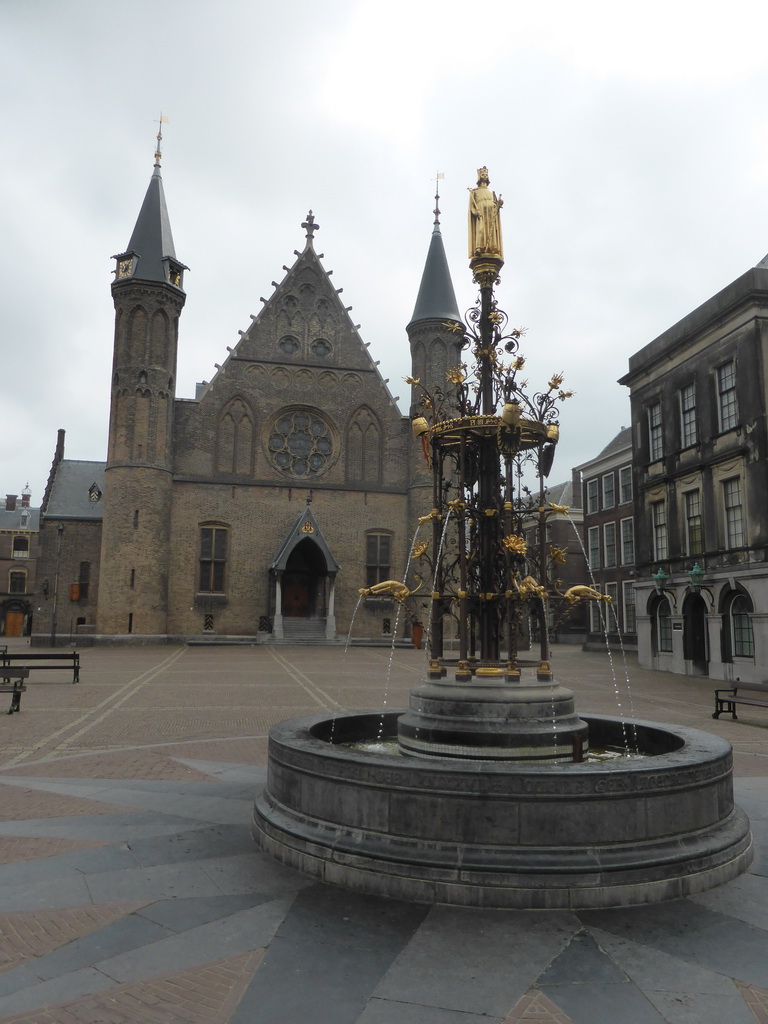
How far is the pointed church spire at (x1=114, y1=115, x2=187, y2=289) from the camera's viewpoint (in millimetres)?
38997

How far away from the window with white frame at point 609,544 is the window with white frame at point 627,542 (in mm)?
1134

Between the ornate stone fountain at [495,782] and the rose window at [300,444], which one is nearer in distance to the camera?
the ornate stone fountain at [495,782]

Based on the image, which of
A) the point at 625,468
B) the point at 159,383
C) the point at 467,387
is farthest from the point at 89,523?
the point at 467,387

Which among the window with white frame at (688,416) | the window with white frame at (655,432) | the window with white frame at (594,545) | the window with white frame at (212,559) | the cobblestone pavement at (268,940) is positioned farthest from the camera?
the window with white frame at (594,545)

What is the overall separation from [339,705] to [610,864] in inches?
439

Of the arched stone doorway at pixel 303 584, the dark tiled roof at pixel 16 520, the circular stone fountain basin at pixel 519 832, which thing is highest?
the dark tiled roof at pixel 16 520

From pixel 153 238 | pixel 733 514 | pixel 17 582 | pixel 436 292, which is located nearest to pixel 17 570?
pixel 17 582

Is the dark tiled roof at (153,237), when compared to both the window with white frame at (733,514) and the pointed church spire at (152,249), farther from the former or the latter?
the window with white frame at (733,514)

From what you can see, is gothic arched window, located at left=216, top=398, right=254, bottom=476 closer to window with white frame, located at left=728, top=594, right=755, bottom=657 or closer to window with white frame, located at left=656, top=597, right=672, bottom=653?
window with white frame, located at left=656, top=597, right=672, bottom=653

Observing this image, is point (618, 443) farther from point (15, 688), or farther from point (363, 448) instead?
point (15, 688)

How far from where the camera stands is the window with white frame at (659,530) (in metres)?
28.0

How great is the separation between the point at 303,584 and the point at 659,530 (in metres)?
19.6

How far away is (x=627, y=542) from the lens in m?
39.2

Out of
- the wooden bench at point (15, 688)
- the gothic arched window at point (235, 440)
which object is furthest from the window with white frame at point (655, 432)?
the wooden bench at point (15, 688)
